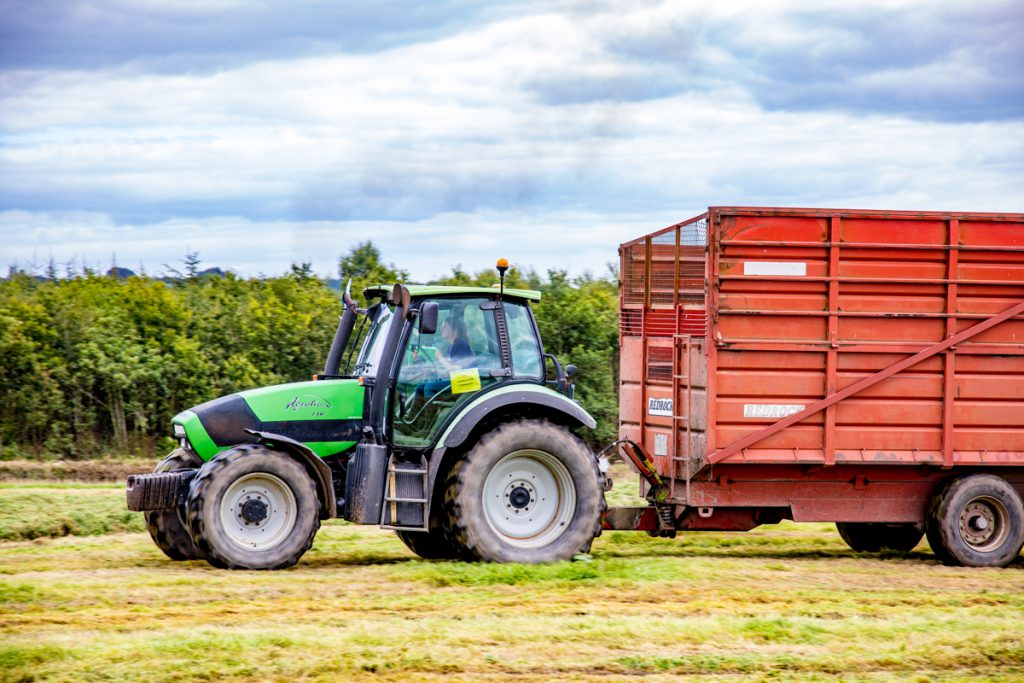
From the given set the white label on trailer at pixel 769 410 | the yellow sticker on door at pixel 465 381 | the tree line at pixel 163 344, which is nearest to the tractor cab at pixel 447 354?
the yellow sticker on door at pixel 465 381

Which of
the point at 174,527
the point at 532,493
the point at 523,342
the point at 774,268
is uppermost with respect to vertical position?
the point at 774,268

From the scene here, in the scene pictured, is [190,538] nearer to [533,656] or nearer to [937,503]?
[533,656]

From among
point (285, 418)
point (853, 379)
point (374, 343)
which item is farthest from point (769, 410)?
point (285, 418)

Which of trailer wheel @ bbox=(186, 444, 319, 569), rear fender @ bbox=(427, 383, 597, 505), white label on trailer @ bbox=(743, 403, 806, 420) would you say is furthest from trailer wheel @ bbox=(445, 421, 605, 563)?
white label on trailer @ bbox=(743, 403, 806, 420)

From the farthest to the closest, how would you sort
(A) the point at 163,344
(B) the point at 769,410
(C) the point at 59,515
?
(A) the point at 163,344
(C) the point at 59,515
(B) the point at 769,410

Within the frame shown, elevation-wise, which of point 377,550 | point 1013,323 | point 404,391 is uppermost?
point 1013,323

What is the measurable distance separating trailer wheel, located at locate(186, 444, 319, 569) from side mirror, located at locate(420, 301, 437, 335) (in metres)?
1.35

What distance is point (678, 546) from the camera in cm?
1094

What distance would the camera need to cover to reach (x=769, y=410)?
9781 mm

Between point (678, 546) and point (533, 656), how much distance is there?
4661 millimetres

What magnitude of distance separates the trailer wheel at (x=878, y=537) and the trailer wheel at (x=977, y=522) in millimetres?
939

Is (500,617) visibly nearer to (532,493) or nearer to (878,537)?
(532,493)

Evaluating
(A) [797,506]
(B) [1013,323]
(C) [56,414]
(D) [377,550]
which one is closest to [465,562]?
(D) [377,550]

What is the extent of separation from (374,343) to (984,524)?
5.11 metres
